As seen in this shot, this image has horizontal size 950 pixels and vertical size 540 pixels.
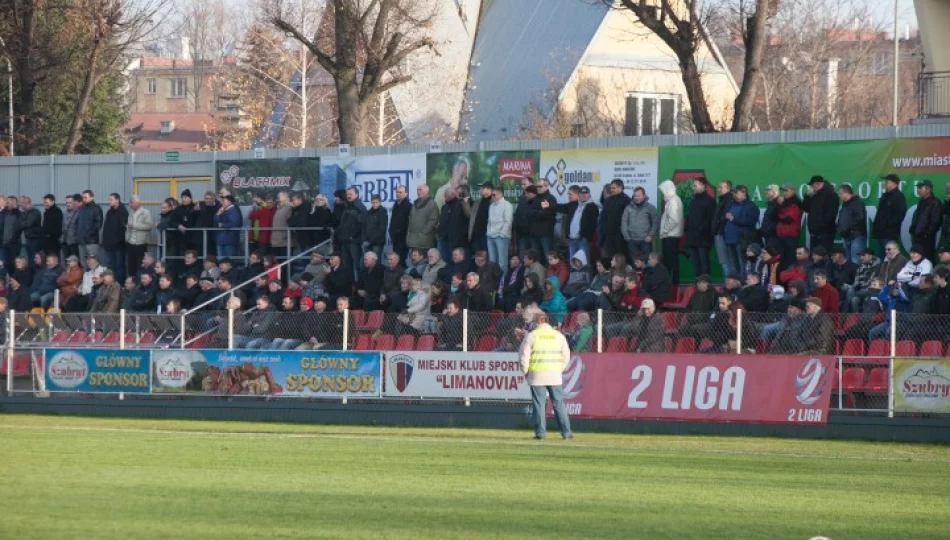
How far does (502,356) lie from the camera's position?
83.7 feet

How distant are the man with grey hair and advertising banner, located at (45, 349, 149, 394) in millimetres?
4868

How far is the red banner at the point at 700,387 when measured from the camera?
2369 cm

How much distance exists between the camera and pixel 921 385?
23.0 meters

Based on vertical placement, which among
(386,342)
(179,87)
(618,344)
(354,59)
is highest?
(179,87)

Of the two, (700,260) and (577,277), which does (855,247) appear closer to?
(700,260)

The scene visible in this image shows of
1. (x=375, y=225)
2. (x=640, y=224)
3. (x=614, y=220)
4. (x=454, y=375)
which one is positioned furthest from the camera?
(x=375, y=225)

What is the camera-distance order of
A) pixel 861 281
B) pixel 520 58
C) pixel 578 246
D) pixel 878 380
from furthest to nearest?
pixel 520 58 → pixel 578 246 → pixel 861 281 → pixel 878 380

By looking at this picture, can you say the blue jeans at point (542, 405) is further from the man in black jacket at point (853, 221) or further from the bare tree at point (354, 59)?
the bare tree at point (354, 59)

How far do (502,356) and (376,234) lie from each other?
6030mm

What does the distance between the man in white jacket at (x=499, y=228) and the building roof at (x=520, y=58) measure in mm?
27909

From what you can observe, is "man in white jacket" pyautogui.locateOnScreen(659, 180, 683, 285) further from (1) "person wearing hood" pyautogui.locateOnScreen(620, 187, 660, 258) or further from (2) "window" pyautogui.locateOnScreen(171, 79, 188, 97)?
(2) "window" pyautogui.locateOnScreen(171, 79, 188, 97)

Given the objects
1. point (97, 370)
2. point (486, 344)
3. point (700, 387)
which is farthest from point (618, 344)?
point (97, 370)

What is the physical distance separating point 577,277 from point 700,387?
4.50m

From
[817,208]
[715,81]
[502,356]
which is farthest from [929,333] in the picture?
[715,81]
